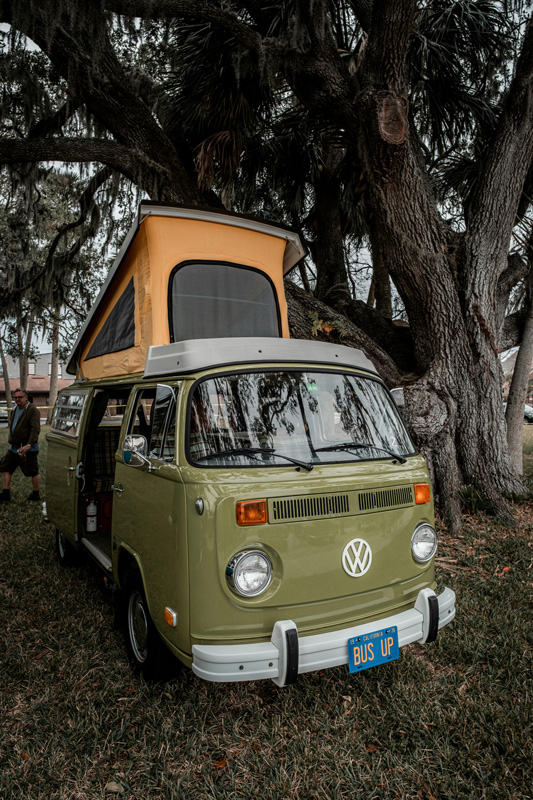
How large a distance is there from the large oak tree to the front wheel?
153 inches

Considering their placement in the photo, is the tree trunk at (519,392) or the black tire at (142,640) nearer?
the black tire at (142,640)

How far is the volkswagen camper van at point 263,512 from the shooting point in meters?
2.66

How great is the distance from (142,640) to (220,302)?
2682mm

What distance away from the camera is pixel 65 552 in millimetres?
5457

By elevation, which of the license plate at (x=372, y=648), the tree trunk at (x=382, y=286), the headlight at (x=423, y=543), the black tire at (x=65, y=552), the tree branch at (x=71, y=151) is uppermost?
the tree branch at (x=71, y=151)

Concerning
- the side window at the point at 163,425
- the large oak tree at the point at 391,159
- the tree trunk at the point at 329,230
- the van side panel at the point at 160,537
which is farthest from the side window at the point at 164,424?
the tree trunk at the point at 329,230

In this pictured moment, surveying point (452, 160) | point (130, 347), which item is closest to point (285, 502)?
point (130, 347)

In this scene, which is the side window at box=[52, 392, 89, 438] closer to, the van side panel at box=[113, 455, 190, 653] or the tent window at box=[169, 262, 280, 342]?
the tent window at box=[169, 262, 280, 342]

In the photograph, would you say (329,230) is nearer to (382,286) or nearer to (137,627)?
(382,286)

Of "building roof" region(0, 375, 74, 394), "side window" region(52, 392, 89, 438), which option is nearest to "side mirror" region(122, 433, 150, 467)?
"side window" region(52, 392, 89, 438)

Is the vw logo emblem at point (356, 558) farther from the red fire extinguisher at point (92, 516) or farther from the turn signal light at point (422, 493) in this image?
the red fire extinguisher at point (92, 516)

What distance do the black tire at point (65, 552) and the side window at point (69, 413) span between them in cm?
109

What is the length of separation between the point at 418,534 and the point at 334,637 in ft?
2.76

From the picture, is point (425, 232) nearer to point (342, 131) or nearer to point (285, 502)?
point (342, 131)
